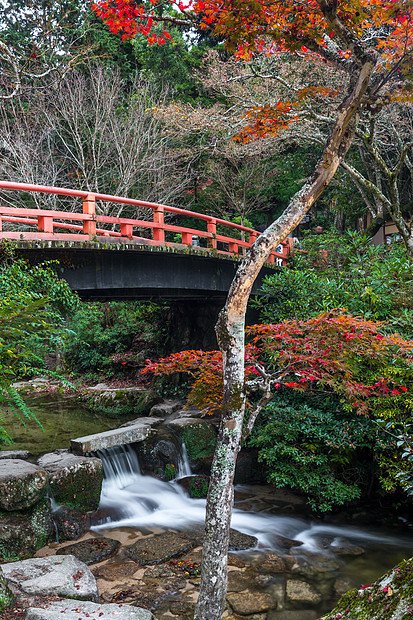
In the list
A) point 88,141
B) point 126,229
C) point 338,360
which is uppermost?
point 88,141

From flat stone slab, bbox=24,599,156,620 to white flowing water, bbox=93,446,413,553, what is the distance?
12.4ft

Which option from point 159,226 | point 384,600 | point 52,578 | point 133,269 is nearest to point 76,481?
point 52,578

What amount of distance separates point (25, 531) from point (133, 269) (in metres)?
5.88

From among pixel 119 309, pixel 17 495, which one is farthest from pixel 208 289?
pixel 119 309

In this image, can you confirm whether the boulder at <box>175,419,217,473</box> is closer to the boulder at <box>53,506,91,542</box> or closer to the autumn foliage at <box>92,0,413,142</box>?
the boulder at <box>53,506,91,542</box>

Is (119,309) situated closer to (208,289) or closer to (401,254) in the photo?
(208,289)

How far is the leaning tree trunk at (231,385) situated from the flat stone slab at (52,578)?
4.85 ft

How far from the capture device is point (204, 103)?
74.1 feet

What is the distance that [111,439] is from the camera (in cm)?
1070

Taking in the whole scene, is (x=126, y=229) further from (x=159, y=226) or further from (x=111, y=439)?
(x=111, y=439)

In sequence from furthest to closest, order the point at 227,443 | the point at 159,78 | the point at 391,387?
the point at 159,78 < the point at 391,387 < the point at 227,443

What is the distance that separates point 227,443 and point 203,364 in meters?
3.35

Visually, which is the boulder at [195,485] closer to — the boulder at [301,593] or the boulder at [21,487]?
the boulder at [301,593]

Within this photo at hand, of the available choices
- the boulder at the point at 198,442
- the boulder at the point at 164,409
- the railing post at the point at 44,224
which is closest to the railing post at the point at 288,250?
the boulder at the point at 164,409
